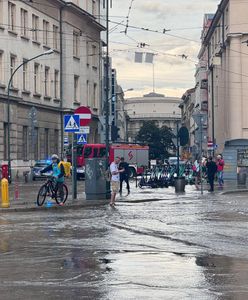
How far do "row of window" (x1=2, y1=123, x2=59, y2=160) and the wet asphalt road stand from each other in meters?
36.0

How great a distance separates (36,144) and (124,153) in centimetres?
717

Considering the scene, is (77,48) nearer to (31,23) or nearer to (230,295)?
(31,23)

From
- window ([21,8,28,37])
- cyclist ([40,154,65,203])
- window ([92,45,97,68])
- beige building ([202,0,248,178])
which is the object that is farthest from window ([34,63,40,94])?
cyclist ([40,154,65,203])

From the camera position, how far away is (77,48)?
7488 cm

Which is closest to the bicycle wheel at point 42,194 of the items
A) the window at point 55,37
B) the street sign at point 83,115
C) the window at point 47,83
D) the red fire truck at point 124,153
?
the street sign at point 83,115

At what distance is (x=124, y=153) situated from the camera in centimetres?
6775

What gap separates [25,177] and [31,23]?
543 inches

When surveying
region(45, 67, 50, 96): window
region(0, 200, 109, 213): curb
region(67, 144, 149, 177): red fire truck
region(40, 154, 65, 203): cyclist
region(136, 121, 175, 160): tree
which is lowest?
region(0, 200, 109, 213): curb

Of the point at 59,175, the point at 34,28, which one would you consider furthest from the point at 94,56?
the point at 59,175

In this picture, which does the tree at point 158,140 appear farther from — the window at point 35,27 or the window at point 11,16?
the window at point 11,16

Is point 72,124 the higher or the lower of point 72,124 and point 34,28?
the lower

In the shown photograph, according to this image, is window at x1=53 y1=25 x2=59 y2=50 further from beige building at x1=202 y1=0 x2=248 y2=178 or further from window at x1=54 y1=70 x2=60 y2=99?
beige building at x1=202 y1=0 x2=248 y2=178

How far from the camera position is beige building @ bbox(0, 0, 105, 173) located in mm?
60875

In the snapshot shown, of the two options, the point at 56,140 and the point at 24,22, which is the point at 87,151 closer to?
the point at 56,140
